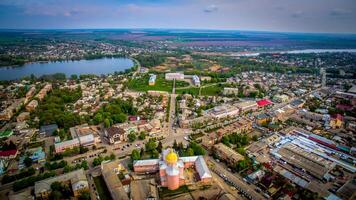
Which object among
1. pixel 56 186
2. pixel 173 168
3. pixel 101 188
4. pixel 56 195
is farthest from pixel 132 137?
pixel 56 195

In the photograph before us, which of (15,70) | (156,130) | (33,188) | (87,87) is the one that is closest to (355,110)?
(156,130)

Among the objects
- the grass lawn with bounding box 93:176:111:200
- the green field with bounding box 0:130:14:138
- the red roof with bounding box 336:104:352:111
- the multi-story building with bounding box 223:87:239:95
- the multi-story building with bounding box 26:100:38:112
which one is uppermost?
the multi-story building with bounding box 223:87:239:95

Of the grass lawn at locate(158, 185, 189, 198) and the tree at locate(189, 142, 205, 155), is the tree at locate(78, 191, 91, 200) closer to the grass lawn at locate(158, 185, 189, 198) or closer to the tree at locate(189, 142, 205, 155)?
the grass lawn at locate(158, 185, 189, 198)

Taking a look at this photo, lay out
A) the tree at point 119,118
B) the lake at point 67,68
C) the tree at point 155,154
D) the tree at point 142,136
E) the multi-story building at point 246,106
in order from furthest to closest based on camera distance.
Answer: the lake at point 67,68 < the multi-story building at point 246,106 < the tree at point 119,118 < the tree at point 142,136 < the tree at point 155,154

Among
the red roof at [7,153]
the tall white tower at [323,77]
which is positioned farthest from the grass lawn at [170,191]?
the tall white tower at [323,77]

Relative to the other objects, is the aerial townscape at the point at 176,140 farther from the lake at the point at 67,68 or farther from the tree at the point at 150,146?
the lake at the point at 67,68

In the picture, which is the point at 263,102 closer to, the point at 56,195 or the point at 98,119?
the point at 98,119

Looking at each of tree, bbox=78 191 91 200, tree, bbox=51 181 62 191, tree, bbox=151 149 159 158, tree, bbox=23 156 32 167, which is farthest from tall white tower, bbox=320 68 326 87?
tree, bbox=23 156 32 167
